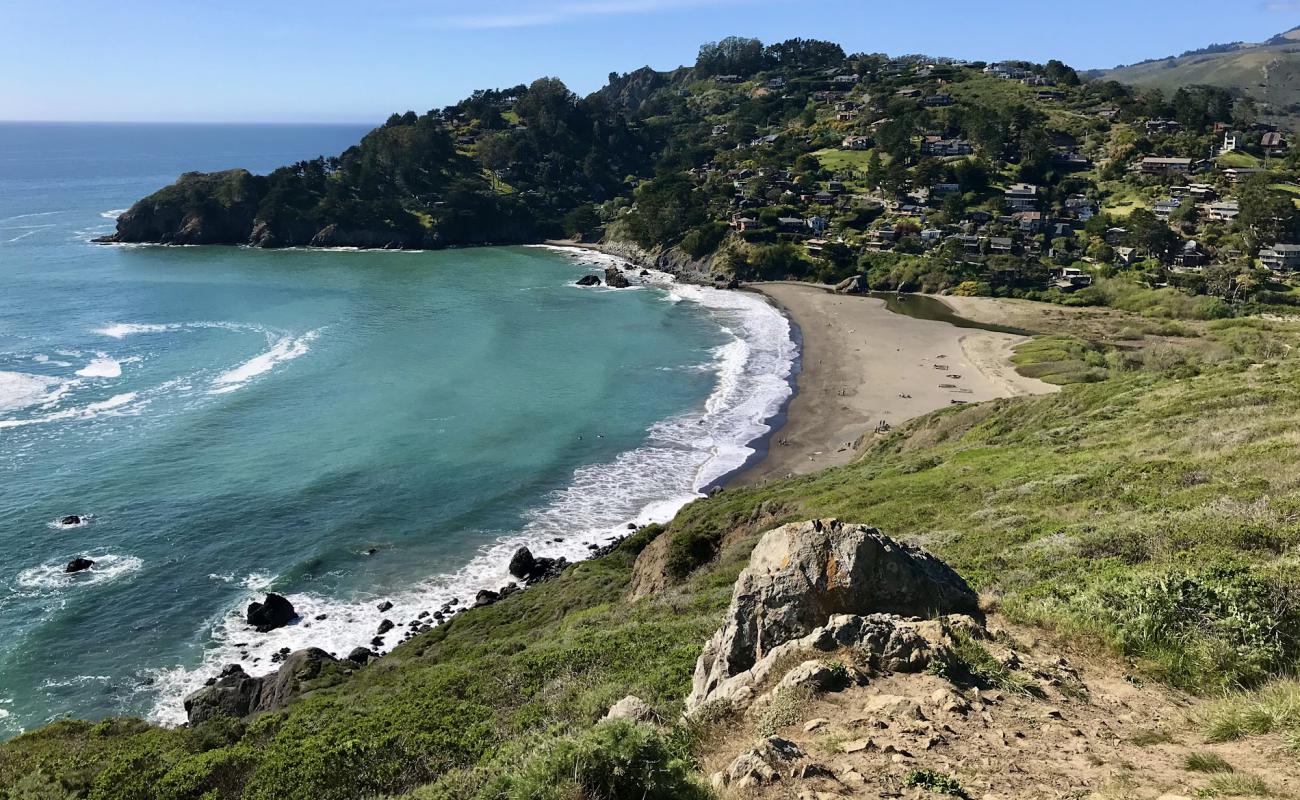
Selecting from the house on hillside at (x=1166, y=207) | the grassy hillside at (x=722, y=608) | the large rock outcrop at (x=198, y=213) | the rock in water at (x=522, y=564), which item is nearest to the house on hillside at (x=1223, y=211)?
the house on hillside at (x=1166, y=207)

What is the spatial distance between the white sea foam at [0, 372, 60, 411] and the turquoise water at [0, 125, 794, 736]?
0.77ft

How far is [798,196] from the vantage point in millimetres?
124688

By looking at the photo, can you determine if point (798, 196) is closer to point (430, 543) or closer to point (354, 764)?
point (430, 543)

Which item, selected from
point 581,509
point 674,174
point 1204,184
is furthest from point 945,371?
point 674,174

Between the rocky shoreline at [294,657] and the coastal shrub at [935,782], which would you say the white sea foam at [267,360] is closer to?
the rocky shoreline at [294,657]

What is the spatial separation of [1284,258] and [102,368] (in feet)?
382

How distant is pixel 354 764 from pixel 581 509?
2645cm

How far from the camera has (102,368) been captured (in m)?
58.5

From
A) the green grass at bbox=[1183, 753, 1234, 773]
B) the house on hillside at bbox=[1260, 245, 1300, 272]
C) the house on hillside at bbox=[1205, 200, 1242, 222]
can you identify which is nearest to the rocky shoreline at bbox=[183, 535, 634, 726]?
the green grass at bbox=[1183, 753, 1234, 773]

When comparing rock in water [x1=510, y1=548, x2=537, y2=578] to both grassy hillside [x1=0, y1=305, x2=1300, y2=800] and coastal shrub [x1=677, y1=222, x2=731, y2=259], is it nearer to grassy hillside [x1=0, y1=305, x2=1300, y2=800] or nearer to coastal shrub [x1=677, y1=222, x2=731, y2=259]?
grassy hillside [x1=0, y1=305, x2=1300, y2=800]

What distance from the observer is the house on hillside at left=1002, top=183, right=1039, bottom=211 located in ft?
364

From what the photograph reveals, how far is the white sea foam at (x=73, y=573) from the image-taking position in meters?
32.2

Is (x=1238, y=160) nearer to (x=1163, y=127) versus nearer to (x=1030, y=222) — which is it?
(x=1163, y=127)

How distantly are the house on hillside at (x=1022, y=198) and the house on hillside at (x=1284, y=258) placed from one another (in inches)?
1196
